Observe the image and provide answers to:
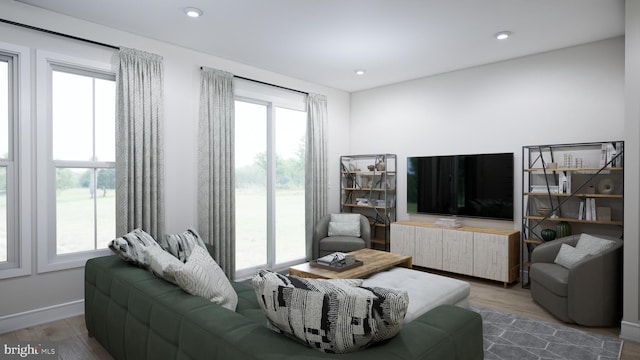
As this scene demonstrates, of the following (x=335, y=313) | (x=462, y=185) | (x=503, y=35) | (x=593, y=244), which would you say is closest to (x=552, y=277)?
(x=593, y=244)

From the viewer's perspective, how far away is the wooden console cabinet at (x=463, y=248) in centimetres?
433

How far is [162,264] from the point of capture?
2.21 metres

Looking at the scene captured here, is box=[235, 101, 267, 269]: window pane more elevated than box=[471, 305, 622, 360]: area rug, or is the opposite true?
box=[235, 101, 267, 269]: window pane

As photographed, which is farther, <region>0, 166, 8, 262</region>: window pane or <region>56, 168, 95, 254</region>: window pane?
<region>56, 168, 95, 254</region>: window pane

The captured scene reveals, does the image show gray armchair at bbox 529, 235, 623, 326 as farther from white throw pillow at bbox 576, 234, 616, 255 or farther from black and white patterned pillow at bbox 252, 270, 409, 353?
black and white patterned pillow at bbox 252, 270, 409, 353

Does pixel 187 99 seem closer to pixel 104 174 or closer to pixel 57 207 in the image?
pixel 104 174

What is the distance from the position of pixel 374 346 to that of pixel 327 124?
15.7ft

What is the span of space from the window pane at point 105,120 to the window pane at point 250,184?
58.2 inches

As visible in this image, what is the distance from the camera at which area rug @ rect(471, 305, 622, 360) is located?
107 inches

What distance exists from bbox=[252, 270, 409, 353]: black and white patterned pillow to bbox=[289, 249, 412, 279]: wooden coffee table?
1799 mm

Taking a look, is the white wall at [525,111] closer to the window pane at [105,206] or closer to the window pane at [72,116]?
the window pane at [105,206]

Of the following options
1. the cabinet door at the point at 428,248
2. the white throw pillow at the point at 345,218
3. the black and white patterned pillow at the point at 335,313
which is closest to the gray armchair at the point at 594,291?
the cabinet door at the point at 428,248

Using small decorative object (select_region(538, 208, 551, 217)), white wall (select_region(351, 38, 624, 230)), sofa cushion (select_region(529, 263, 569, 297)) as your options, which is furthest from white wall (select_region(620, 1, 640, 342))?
small decorative object (select_region(538, 208, 551, 217))

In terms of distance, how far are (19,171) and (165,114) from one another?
1394 mm
